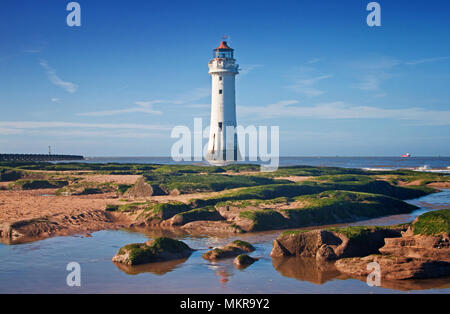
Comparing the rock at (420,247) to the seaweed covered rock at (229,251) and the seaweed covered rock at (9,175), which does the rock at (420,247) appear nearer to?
the seaweed covered rock at (229,251)

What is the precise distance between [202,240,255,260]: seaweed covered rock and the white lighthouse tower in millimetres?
33392

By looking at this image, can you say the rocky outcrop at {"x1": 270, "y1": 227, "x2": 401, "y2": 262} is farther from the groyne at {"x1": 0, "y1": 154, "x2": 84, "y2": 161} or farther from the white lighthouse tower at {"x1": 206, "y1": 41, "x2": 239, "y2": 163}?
the groyne at {"x1": 0, "y1": 154, "x2": 84, "y2": 161}

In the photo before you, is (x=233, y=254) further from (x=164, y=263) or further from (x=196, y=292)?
(x=196, y=292)

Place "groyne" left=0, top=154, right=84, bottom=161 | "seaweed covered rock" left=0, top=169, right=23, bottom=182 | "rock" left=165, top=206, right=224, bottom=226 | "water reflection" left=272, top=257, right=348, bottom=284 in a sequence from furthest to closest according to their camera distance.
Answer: "groyne" left=0, top=154, right=84, bottom=161 < "seaweed covered rock" left=0, top=169, right=23, bottom=182 < "rock" left=165, top=206, right=224, bottom=226 < "water reflection" left=272, top=257, right=348, bottom=284

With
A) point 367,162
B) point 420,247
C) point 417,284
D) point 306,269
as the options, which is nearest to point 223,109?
point 306,269

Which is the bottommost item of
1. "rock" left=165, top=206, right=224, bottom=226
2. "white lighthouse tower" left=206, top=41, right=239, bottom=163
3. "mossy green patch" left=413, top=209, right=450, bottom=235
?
"rock" left=165, top=206, right=224, bottom=226

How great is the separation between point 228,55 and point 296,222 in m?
33.1

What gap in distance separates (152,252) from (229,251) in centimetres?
235

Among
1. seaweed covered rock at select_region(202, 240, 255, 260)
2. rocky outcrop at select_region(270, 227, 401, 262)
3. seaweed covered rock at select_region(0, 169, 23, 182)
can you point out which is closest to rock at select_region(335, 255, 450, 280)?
rocky outcrop at select_region(270, 227, 401, 262)

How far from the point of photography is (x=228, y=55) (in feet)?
160

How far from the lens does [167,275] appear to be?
11.6 meters

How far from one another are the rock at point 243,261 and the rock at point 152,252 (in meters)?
1.77

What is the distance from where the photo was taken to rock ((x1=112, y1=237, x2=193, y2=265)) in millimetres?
A: 12609

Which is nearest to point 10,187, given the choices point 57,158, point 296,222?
point 296,222
